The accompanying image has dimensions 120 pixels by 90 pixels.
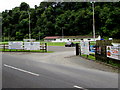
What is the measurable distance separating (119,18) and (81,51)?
6905 cm

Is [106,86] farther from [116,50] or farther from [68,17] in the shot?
[68,17]

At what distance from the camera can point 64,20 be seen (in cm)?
10288

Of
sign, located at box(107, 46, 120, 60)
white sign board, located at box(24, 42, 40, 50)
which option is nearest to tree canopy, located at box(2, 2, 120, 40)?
white sign board, located at box(24, 42, 40, 50)

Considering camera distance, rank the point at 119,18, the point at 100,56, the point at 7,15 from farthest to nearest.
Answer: the point at 7,15 → the point at 119,18 → the point at 100,56

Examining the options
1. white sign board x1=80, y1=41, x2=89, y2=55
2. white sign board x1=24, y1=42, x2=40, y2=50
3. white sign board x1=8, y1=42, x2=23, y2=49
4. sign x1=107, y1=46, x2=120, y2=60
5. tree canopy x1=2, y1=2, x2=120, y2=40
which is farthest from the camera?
tree canopy x1=2, y1=2, x2=120, y2=40

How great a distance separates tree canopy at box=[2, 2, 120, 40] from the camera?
8331 cm

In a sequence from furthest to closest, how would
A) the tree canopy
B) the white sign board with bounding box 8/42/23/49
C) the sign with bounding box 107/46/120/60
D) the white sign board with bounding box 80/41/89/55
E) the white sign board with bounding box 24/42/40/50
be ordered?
the tree canopy → the white sign board with bounding box 8/42/23/49 → the white sign board with bounding box 24/42/40/50 → the white sign board with bounding box 80/41/89/55 → the sign with bounding box 107/46/120/60

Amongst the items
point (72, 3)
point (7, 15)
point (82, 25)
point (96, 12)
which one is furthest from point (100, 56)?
point (7, 15)

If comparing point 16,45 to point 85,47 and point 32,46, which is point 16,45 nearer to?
point 32,46

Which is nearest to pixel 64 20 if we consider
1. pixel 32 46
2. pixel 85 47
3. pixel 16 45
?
pixel 16 45

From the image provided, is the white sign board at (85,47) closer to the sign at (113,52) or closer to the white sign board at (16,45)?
the sign at (113,52)

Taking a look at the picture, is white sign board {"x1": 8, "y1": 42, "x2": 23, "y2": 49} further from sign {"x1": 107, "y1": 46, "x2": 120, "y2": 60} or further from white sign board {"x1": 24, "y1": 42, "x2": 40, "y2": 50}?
sign {"x1": 107, "y1": 46, "x2": 120, "y2": 60}

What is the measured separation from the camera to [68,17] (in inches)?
4085

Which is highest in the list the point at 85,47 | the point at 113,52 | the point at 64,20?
the point at 64,20
